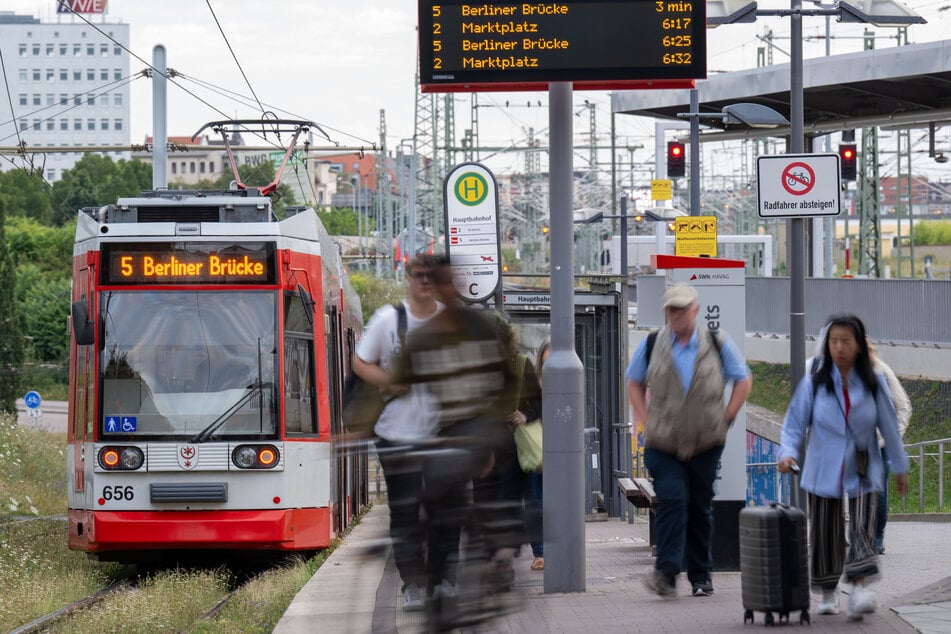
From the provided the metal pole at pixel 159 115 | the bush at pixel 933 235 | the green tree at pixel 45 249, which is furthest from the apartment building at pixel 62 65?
the metal pole at pixel 159 115

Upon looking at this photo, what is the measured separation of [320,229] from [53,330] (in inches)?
2641

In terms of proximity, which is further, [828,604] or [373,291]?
[373,291]

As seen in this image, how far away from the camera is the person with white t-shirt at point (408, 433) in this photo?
633 centimetres

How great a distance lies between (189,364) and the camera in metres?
12.5

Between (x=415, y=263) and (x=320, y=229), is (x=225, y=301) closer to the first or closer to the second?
(x=320, y=229)

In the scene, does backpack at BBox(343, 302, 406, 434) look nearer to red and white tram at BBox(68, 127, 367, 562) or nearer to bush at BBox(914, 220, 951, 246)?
red and white tram at BBox(68, 127, 367, 562)

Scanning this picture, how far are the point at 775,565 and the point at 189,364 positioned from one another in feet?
21.6

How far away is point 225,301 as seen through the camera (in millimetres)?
12672

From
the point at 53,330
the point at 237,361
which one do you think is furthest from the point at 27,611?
the point at 53,330

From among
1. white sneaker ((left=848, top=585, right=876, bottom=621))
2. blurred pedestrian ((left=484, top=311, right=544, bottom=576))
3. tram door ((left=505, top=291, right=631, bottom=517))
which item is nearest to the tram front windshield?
blurred pedestrian ((left=484, top=311, right=544, bottom=576))

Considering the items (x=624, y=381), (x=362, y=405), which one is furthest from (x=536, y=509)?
(x=624, y=381)

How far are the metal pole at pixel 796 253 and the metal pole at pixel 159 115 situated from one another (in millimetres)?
12508

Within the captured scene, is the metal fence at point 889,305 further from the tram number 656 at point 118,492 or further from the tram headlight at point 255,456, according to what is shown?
the tram number 656 at point 118,492

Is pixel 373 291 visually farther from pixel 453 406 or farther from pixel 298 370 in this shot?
pixel 453 406
